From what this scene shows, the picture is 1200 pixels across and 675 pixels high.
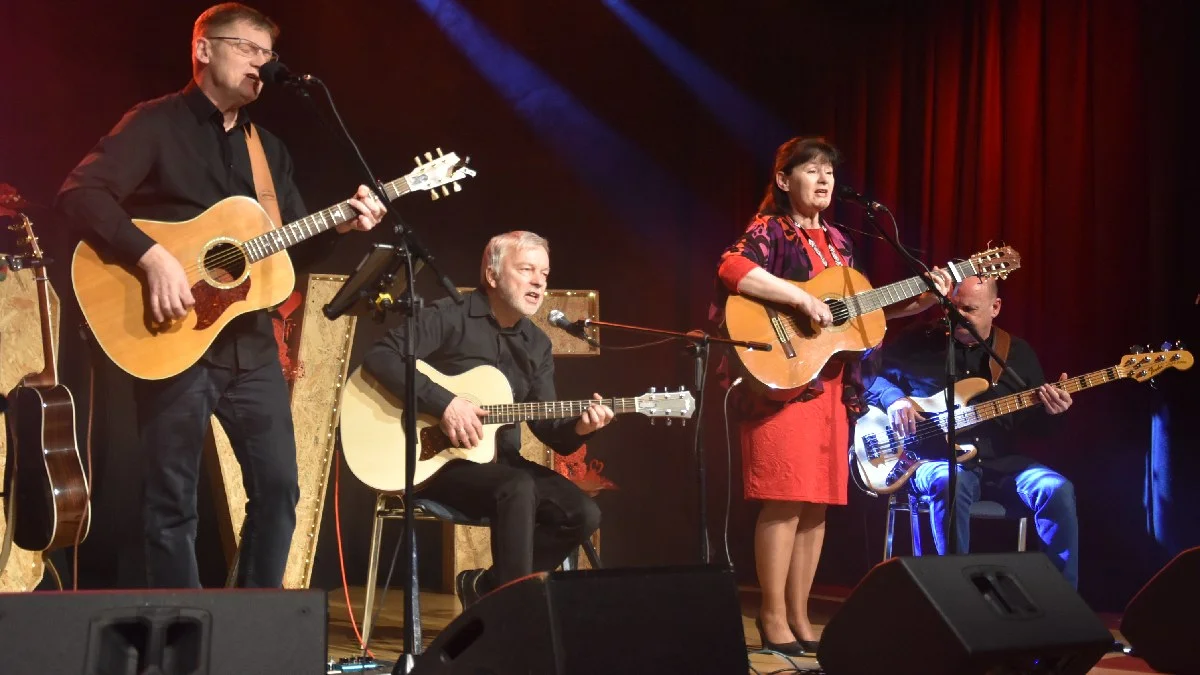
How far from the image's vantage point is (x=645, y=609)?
2.53m

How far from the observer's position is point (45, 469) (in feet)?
12.6

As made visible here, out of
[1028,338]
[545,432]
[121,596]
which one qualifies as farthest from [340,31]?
[121,596]

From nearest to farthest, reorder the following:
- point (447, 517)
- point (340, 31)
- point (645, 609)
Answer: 1. point (645, 609)
2. point (447, 517)
3. point (340, 31)

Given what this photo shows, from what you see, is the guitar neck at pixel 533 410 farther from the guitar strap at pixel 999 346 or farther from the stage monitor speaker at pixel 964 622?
the guitar strap at pixel 999 346

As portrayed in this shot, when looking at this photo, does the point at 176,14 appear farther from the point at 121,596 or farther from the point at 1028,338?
the point at 1028,338

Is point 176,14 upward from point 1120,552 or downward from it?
upward

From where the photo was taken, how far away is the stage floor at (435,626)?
164 inches

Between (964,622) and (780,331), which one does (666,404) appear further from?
(964,622)

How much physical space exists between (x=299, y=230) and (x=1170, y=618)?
2.72 meters

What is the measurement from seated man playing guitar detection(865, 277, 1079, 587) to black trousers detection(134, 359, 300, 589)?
2594 mm

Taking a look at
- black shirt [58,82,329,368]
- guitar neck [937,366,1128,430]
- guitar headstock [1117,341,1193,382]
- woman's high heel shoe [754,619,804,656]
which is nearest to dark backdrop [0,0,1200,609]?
guitar headstock [1117,341,1193,382]

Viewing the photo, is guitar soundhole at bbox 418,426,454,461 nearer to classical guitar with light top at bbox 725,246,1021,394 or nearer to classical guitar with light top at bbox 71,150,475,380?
classical guitar with light top at bbox 71,150,475,380

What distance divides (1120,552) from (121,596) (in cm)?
499

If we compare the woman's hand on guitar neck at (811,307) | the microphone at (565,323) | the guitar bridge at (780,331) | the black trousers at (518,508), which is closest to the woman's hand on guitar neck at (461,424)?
the black trousers at (518,508)
